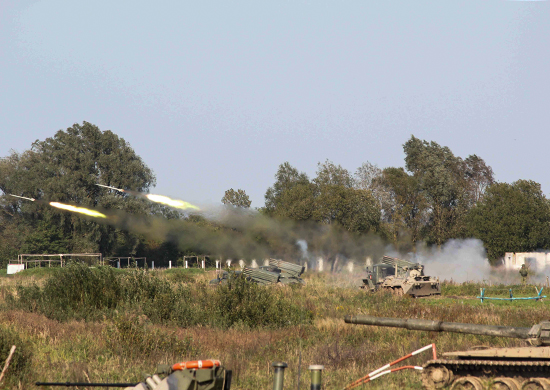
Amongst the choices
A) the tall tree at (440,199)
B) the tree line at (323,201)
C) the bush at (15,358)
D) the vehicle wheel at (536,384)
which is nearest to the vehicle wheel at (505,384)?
the vehicle wheel at (536,384)

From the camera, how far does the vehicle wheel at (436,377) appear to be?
34.7 ft

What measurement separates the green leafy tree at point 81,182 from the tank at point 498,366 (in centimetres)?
5073

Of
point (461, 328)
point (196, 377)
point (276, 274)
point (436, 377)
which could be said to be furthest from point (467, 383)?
point (276, 274)

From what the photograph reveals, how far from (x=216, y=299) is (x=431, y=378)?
10.0 meters

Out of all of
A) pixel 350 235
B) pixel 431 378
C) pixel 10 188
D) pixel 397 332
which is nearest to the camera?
pixel 431 378

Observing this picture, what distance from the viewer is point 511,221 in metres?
58.2

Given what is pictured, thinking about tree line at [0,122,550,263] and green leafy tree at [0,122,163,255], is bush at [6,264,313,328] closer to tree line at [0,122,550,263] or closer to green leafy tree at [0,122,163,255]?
tree line at [0,122,550,263]

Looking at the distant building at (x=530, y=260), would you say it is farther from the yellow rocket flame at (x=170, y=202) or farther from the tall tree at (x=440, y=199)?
the yellow rocket flame at (x=170, y=202)

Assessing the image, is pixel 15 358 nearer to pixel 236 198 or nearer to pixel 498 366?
pixel 498 366

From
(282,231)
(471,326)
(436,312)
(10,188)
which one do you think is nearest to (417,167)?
(282,231)

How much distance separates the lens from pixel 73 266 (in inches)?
833

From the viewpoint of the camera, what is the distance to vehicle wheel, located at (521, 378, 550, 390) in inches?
383

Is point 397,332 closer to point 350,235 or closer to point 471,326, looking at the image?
point 471,326

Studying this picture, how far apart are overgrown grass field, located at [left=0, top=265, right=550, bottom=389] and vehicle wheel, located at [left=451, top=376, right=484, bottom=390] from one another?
0.91m
